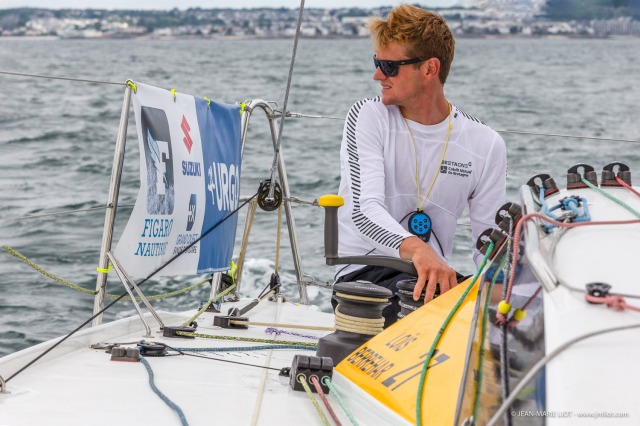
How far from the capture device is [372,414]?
1.94 meters

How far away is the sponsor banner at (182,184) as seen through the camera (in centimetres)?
284

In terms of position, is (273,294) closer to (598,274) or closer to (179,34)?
(598,274)

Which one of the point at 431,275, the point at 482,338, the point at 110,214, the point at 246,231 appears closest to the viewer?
the point at 482,338

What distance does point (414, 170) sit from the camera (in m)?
2.91

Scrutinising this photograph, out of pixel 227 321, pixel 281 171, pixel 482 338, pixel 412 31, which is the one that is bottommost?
pixel 227 321

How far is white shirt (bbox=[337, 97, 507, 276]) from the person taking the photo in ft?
9.30

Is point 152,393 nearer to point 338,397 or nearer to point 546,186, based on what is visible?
point 338,397

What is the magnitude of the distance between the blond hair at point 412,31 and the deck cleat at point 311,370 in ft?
3.47

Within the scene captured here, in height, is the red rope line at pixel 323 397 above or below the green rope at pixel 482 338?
below

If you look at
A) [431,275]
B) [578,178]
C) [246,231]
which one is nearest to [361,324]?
[431,275]

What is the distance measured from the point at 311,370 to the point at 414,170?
3.17 ft

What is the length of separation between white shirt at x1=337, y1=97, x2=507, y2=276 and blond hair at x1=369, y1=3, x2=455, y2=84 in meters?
0.18

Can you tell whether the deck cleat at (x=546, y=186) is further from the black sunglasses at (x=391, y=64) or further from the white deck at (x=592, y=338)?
the black sunglasses at (x=391, y=64)

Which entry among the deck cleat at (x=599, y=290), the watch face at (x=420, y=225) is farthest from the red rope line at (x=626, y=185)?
the watch face at (x=420, y=225)
